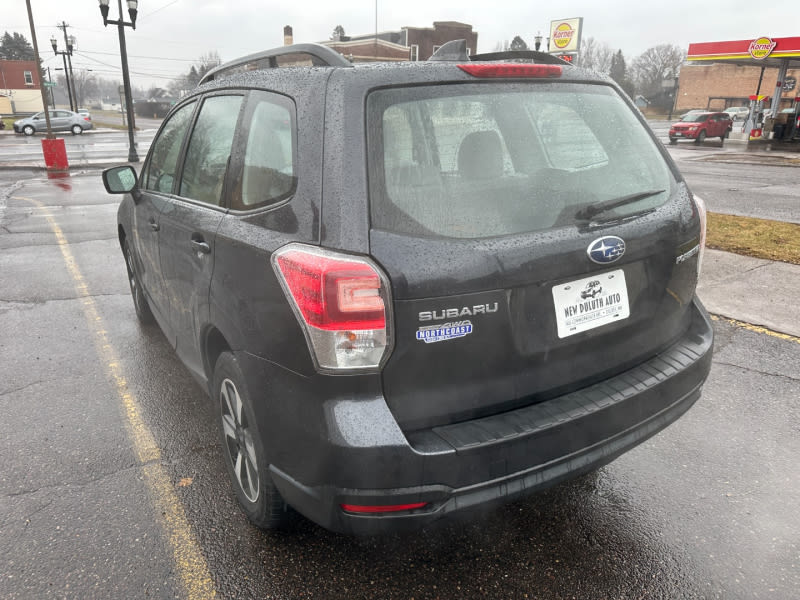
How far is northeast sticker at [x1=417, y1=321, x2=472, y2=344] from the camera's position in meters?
1.79

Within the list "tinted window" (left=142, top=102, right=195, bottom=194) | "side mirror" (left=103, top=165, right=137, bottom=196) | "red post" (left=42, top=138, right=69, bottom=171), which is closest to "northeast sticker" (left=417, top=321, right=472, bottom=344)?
"tinted window" (left=142, top=102, right=195, bottom=194)

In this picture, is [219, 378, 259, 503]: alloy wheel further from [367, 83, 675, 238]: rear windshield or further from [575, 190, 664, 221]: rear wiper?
[575, 190, 664, 221]: rear wiper

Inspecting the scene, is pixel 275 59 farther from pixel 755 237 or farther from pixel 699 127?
pixel 699 127

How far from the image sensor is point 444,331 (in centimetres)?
181

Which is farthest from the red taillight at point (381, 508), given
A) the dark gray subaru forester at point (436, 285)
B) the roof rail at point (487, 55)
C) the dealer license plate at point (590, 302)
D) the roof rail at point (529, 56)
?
the roof rail at point (529, 56)

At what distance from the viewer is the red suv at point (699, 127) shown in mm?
30938

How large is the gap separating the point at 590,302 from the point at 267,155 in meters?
1.31

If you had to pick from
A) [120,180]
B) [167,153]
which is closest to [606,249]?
[167,153]

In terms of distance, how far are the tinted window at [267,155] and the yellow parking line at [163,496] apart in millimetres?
1386

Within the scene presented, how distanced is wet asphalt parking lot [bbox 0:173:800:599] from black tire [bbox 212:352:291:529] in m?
0.15

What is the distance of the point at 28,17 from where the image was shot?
17.1 m

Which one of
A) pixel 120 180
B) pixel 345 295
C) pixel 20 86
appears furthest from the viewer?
pixel 20 86

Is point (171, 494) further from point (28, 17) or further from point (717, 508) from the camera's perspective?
point (28, 17)

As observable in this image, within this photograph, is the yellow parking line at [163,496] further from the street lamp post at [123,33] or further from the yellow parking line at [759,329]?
the street lamp post at [123,33]
